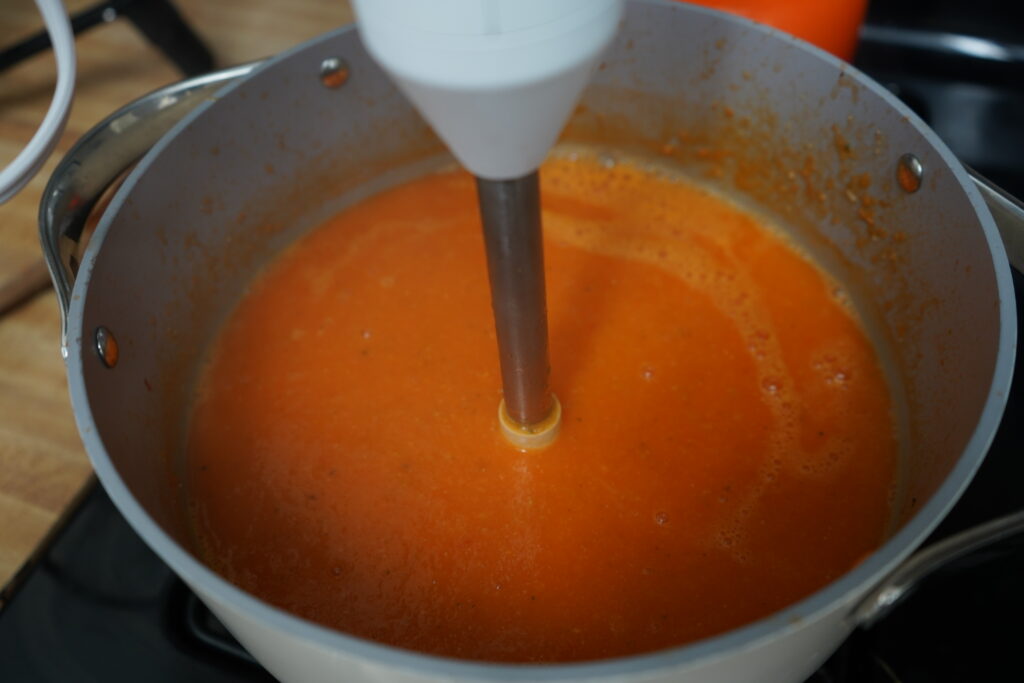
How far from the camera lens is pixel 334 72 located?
87 centimetres

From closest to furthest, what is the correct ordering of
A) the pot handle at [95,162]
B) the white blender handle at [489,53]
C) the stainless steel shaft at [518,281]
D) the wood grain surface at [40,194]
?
the white blender handle at [489,53] < the stainless steel shaft at [518,281] < the pot handle at [95,162] < the wood grain surface at [40,194]

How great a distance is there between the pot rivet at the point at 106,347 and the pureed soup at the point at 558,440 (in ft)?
0.49

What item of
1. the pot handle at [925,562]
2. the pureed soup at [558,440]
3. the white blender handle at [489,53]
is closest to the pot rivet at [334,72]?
→ the pureed soup at [558,440]

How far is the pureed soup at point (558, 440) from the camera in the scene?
664mm

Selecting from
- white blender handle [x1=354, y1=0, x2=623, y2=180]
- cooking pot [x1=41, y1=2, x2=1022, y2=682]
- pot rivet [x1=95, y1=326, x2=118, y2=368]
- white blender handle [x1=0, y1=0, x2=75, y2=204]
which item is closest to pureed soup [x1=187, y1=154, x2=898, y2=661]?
cooking pot [x1=41, y1=2, x2=1022, y2=682]

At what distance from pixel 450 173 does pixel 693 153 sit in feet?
0.94

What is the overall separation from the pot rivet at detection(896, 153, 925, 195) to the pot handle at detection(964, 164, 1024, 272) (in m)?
0.06

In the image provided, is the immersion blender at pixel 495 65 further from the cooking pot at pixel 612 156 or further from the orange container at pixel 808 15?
the orange container at pixel 808 15

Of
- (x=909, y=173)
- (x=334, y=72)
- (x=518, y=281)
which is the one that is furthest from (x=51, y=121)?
(x=909, y=173)

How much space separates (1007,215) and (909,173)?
0.11 m

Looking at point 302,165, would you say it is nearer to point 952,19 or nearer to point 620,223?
point 620,223

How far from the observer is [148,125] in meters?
0.75

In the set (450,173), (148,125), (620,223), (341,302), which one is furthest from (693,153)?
(148,125)

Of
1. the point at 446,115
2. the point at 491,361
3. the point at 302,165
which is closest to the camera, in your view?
the point at 446,115
